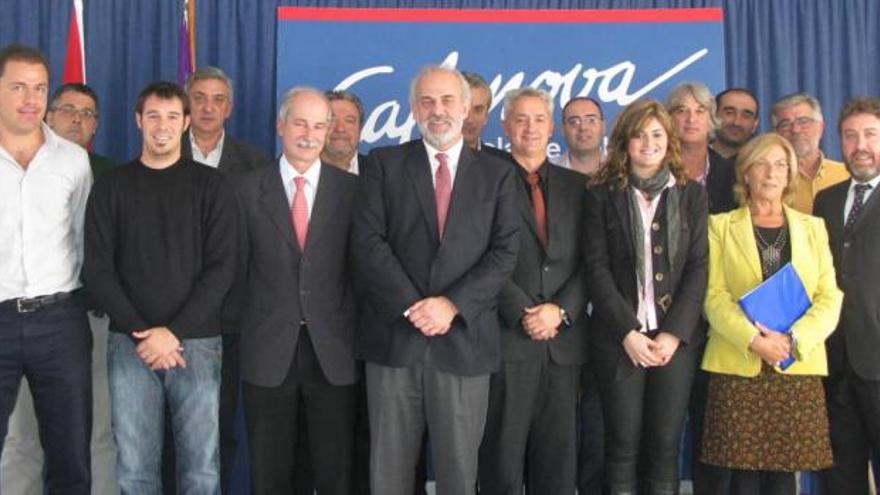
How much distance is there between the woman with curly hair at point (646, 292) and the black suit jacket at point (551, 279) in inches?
2.3

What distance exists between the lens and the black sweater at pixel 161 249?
9.44 feet

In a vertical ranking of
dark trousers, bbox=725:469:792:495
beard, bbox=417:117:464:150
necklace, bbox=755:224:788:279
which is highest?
beard, bbox=417:117:464:150

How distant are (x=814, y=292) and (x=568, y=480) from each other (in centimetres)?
110

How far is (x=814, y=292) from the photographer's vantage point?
3.08 m

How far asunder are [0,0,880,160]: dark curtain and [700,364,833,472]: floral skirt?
2.32 metres

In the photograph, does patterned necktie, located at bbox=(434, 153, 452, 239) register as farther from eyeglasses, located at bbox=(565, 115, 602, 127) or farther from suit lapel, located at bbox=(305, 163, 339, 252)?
eyeglasses, located at bbox=(565, 115, 602, 127)

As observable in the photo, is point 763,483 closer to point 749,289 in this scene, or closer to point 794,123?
point 749,289

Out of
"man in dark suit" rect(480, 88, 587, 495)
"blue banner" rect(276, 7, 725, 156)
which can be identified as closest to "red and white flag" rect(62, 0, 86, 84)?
"blue banner" rect(276, 7, 725, 156)

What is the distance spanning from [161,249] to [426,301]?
92 cm

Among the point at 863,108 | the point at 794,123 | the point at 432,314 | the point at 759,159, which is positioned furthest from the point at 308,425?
the point at 794,123

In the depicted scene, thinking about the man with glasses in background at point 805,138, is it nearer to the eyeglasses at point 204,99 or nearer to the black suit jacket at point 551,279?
the black suit jacket at point 551,279

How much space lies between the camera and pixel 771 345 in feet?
9.71

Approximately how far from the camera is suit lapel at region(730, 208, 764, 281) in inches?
120

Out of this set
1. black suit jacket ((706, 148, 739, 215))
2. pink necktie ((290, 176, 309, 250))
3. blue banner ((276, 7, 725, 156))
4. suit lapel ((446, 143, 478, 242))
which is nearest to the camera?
suit lapel ((446, 143, 478, 242))
